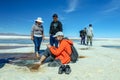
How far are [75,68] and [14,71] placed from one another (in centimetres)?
218

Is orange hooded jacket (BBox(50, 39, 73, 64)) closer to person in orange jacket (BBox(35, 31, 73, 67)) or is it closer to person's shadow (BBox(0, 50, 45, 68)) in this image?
person in orange jacket (BBox(35, 31, 73, 67))

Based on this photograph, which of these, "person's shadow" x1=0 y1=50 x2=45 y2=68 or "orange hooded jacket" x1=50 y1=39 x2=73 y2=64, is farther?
"person's shadow" x1=0 y1=50 x2=45 y2=68

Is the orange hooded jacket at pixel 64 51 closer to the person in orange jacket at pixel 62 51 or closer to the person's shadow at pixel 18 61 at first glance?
the person in orange jacket at pixel 62 51

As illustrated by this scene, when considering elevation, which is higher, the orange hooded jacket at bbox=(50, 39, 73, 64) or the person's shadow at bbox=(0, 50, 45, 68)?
the orange hooded jacket at bbox=(50, 39, 73, 64)

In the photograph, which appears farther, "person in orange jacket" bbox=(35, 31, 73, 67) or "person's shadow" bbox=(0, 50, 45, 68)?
"person's shadow" bbox=(0, 50, 45, 68)

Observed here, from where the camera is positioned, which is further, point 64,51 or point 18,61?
point 18,61

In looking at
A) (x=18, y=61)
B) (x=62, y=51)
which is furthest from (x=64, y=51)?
(x=18, y=61)

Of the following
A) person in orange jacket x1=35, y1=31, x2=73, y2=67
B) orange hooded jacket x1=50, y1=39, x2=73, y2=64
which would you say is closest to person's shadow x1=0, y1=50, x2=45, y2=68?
person in orange jacket x1=35, y1=31, x2=73, y2=67

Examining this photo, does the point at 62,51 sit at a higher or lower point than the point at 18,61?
higher

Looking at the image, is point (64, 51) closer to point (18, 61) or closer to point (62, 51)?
point (62, 51)

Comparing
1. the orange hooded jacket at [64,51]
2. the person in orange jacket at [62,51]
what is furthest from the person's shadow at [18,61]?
the orange hooded jacket at [64,51]

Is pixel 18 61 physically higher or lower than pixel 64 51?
lower

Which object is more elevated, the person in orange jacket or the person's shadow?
the person in orange jacket

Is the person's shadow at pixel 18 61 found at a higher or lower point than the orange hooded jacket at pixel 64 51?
lower
